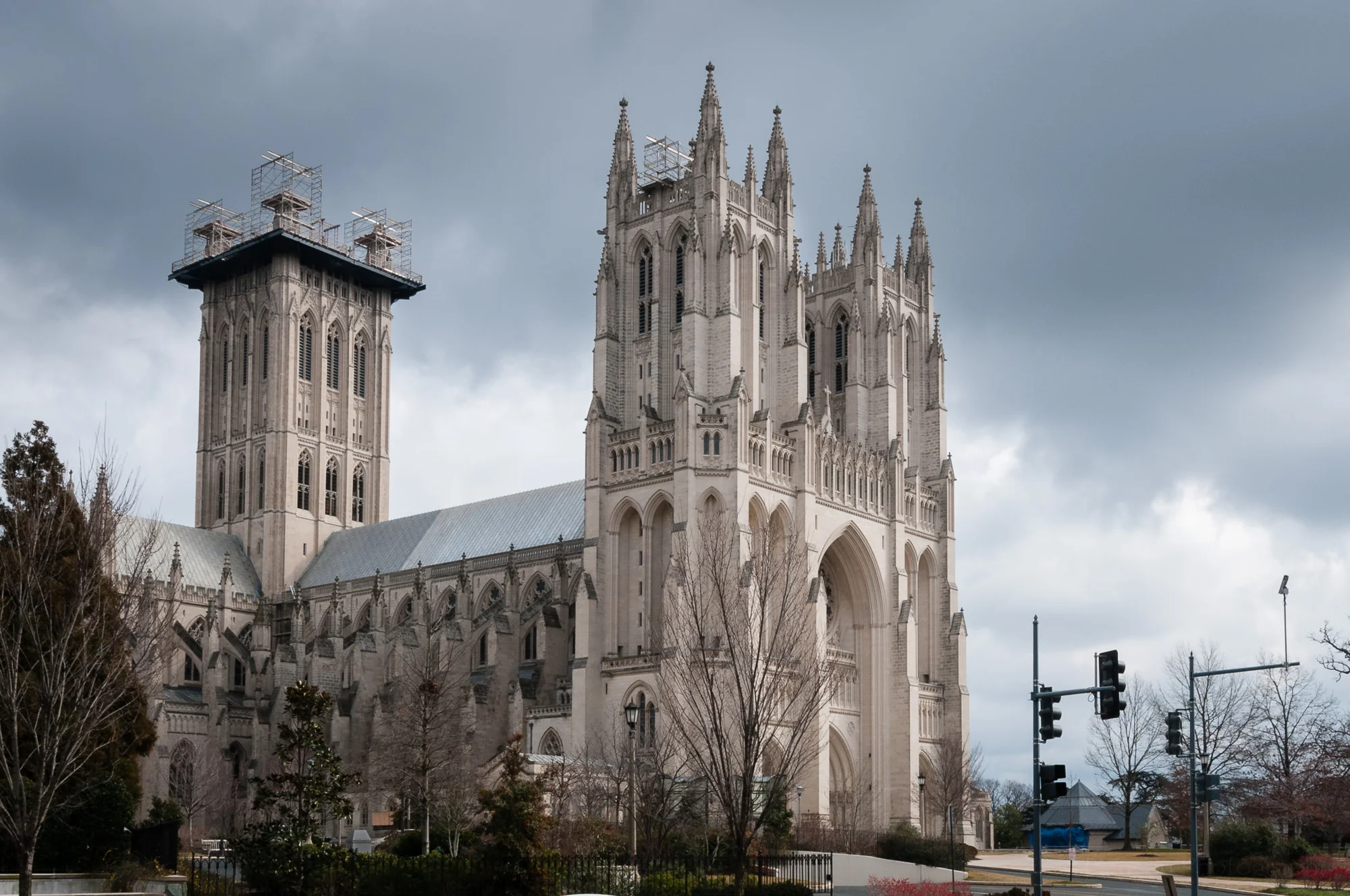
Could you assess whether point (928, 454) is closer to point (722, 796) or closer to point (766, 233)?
point (766, 233)

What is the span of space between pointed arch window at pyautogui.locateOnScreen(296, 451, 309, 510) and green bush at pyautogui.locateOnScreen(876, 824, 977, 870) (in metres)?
52.1

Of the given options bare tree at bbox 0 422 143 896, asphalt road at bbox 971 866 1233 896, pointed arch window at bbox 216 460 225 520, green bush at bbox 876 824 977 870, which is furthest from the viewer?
pointed arch window at bbox 216 460 225 520

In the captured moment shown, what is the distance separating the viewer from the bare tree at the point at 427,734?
49438 mm

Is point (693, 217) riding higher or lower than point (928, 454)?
higher

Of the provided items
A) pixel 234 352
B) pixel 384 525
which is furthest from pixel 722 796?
pixel 234 352

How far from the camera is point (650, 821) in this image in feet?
150

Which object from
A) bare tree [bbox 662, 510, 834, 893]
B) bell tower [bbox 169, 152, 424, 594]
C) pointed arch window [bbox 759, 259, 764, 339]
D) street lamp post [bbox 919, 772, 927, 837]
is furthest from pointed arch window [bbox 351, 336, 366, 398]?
street lamp post [bbox 919, 772, 927, 837]

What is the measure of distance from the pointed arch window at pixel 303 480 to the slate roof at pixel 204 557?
14.7ft

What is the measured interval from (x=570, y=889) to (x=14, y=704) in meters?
11.8

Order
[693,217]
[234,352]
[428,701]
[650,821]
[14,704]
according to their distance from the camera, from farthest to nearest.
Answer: [234,352], [693,217], [428,701], [650,821], [14,704]

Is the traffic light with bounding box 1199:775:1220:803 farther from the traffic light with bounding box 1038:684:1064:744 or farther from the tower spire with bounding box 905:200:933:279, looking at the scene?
the tower spire with bounding box 905:200:933:279

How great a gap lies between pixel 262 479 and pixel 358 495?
664 cm

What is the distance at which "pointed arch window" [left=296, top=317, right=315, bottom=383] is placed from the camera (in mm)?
103875

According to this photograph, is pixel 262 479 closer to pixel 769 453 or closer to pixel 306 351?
pixel 306 351
